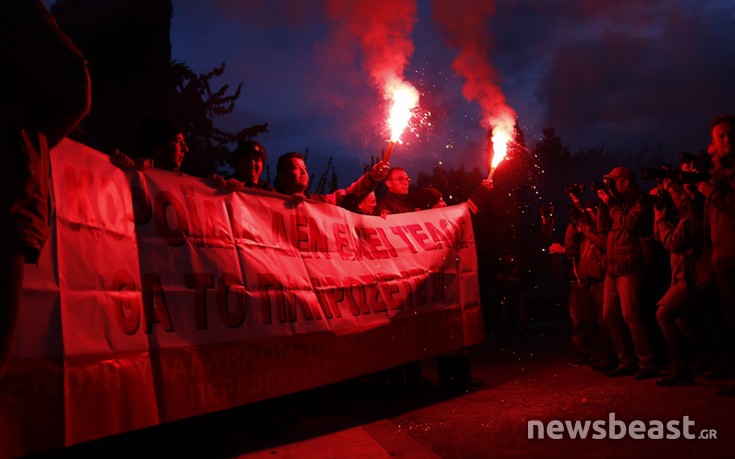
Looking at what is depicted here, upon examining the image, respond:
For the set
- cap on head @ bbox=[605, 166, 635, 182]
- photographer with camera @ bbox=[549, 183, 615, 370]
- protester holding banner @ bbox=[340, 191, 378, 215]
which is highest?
cap on head @ bbox=[605, 166, 635, 182]

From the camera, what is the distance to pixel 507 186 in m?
26.9

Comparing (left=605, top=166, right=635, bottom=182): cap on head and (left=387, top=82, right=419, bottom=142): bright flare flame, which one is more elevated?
(left=387, top=82, right=419, bottom=142): bright flare flame

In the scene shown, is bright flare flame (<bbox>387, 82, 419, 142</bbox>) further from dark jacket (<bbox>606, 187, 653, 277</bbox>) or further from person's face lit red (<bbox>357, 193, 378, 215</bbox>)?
dark jacket (<bbox>606, 187, 653, 277</bbox>)

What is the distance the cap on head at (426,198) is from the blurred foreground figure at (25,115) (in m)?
6.88

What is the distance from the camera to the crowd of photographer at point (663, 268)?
5895 millimetres

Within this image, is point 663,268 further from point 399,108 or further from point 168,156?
point 168,156

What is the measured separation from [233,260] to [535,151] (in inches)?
1442

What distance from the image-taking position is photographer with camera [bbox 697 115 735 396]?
556cm

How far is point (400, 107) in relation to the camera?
730cm

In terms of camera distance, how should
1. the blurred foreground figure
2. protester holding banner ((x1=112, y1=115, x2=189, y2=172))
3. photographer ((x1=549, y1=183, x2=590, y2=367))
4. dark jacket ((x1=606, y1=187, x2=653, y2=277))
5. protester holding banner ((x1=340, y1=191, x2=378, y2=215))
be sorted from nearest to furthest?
1. the blurred foreground figure
2. protester holding banner ((x1=112, y1=115, x2=189, y2=172))
3. protester holding banner ((x1=340, y1=191, x2=378, y2=215))
4. dark jacket ((x1=606, y1=187, x2=653, y2=277))
5. photographer ((x1=549, y1=183, x2=590, y2=367))

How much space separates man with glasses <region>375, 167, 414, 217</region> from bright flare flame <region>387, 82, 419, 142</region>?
1148 mm

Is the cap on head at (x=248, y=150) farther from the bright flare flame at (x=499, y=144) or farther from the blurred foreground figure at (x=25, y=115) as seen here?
the blurred foreground figure at (x=25, y=115)

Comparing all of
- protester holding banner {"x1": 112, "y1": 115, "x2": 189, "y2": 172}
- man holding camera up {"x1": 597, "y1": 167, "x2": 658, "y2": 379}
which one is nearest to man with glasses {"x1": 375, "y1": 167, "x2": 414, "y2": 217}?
man holding camera up {"x1": 597, "y1": 167, "x2": 658, "y2": 379}

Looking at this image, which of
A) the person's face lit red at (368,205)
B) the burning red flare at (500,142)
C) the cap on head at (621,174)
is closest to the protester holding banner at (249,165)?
the person's face lit red at (368,205)
